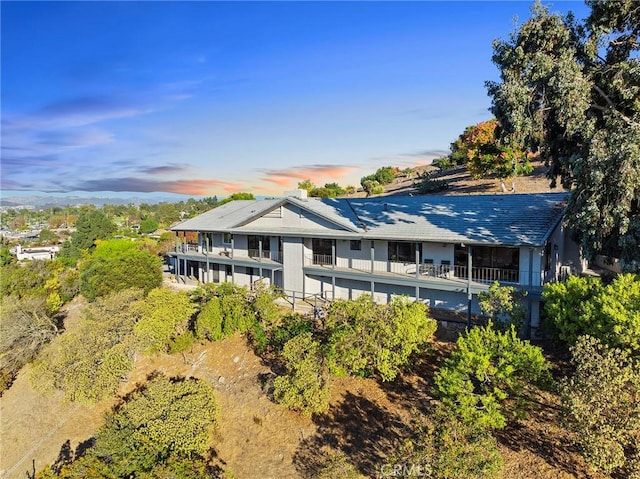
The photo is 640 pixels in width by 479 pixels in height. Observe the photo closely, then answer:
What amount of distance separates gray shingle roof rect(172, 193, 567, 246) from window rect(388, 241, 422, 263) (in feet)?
3.45

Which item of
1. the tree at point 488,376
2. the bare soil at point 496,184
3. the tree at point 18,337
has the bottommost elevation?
the tree at point 18,337

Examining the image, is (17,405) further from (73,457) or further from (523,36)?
(523,36)

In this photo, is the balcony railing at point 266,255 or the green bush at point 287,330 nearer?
the green bush at point 287,330

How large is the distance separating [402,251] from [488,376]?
11.5m

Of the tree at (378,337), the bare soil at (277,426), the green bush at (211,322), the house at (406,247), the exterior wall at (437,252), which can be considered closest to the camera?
the bare soil at (277,426)

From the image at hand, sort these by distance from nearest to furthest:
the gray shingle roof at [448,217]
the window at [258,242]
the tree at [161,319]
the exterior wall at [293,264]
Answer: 1. the gray shingle roof at [448,217]
2. the tree at [161,319]
3. the exterior wall at [293,264]
4. the window at [258,242]

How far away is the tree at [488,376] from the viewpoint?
11141 mm

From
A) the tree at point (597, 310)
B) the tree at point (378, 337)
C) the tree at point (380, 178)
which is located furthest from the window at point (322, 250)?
the tree at point (380, 178)

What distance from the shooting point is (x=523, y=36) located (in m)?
16.2

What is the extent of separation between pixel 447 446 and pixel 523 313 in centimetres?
716

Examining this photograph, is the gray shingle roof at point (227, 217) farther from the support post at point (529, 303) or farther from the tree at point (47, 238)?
the tree at point (47, 238)

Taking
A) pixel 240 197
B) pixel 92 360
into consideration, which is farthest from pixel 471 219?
pixel 240 197

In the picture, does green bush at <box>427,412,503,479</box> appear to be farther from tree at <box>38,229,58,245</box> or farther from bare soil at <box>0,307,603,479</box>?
tree at <box>38,229,58,245</box>

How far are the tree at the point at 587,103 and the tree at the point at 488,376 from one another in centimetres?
677
